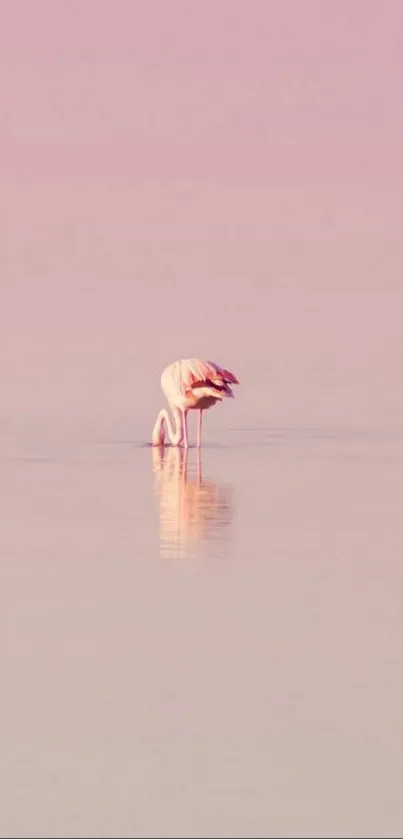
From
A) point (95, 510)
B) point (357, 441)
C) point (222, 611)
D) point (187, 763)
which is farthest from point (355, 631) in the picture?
point (357, 441)

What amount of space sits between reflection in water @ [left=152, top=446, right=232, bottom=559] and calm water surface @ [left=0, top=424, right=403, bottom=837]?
0.03 meters

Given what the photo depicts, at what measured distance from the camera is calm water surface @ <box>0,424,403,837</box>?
19.8 feet

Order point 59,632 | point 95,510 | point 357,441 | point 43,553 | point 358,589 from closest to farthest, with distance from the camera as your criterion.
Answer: point 59,632 < point 358,589 < point 43,553 < point 95,510 < point 357,441

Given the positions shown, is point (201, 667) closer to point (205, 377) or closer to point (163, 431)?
point (163, 431)

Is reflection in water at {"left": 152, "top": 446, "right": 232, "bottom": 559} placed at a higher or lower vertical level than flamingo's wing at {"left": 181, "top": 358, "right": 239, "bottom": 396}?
lower

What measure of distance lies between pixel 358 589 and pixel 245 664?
Result: 6.45 ft

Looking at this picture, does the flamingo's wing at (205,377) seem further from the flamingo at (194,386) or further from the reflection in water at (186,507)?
the reflection in water at (186,507)

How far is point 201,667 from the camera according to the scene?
25.0ft

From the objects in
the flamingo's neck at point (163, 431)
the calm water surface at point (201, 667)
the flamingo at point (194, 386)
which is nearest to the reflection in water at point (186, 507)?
the calm water surface at point (201, 667)

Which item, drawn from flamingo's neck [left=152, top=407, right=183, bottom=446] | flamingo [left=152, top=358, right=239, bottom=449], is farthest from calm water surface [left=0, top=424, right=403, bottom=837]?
flamingo [left=152, top=358, right=239, bottom=449]

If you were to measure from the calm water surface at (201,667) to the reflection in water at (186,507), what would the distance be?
0.03 metres

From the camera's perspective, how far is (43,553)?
10922mm

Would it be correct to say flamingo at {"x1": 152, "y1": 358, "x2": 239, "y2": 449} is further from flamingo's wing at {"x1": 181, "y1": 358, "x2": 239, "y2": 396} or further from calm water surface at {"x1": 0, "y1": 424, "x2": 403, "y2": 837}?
calm water surface at {"x1": 0, "y1": 424, "x2": 403, "y2": 837}

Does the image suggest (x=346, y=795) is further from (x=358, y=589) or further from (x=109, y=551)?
(x=109, y=551)
